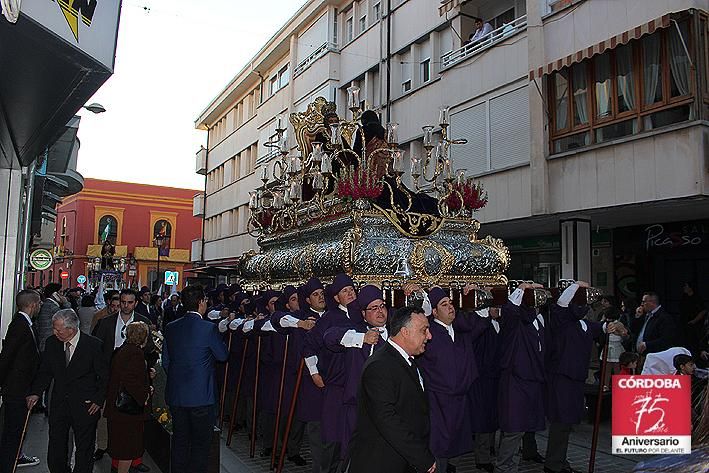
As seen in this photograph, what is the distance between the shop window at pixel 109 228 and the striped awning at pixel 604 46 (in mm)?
38034

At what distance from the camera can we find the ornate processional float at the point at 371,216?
6312 millimetres

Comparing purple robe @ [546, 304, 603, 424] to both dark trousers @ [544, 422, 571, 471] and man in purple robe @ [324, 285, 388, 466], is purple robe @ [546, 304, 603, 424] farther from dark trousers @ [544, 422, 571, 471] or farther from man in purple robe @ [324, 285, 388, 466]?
man in purple robe @ [324, 285, 388, 466]

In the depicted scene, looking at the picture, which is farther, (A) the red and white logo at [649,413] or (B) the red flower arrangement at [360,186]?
(B) the red flower arrangement at [360,186]

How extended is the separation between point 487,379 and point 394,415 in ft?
11.5

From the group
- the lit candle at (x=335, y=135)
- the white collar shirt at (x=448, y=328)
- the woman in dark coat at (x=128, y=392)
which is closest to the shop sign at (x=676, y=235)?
the lit candle at (x=335, y=135)

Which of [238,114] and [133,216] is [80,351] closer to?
[238,114]

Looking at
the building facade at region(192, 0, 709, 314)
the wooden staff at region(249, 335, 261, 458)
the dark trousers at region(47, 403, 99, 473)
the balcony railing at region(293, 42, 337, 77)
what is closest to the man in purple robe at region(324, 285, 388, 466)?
the wooden staff at region(249, 335, 261, 458)

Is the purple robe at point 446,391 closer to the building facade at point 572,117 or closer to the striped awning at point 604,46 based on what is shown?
the building facade at point 572,117

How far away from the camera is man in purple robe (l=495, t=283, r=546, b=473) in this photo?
5.78 meters

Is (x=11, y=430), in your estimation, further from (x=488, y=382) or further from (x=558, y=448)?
(x=558, y=448)

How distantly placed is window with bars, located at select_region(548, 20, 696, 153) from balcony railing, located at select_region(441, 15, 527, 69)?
5.09ft

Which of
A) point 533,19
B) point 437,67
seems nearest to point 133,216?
point 437,67

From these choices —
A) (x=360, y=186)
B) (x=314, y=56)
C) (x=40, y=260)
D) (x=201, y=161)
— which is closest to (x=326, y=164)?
(x=360, y=186)

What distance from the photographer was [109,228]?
43.7 m
